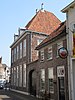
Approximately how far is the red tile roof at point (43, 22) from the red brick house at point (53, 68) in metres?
7.09

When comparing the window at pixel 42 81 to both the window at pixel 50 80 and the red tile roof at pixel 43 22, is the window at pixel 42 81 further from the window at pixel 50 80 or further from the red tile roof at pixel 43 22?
→ the red tile roof at pixel 43 22

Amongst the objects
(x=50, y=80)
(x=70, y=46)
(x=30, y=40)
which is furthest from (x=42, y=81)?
(x=30, y=40)

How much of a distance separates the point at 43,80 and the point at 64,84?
586 cm

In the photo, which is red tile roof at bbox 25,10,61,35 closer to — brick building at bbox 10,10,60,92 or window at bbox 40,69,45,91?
brick building at bbox 10,10,60,92

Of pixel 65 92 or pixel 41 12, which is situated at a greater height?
pixel 41 12

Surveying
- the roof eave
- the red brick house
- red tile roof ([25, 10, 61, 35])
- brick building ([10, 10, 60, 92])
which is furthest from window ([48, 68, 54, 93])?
red tile roof ([25, 10, 61, 35])

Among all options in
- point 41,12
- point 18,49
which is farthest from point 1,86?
point 41,12

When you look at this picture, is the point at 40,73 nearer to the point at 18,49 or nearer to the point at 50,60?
the point at 50,60

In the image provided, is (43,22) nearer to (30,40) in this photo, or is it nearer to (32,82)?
(30,40)

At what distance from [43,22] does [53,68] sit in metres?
15.2

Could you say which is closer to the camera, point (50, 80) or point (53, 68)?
point (53, 68)

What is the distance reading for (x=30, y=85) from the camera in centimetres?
3266

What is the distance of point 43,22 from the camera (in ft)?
123

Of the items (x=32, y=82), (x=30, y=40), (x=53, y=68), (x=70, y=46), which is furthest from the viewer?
(x=30, y=40)
